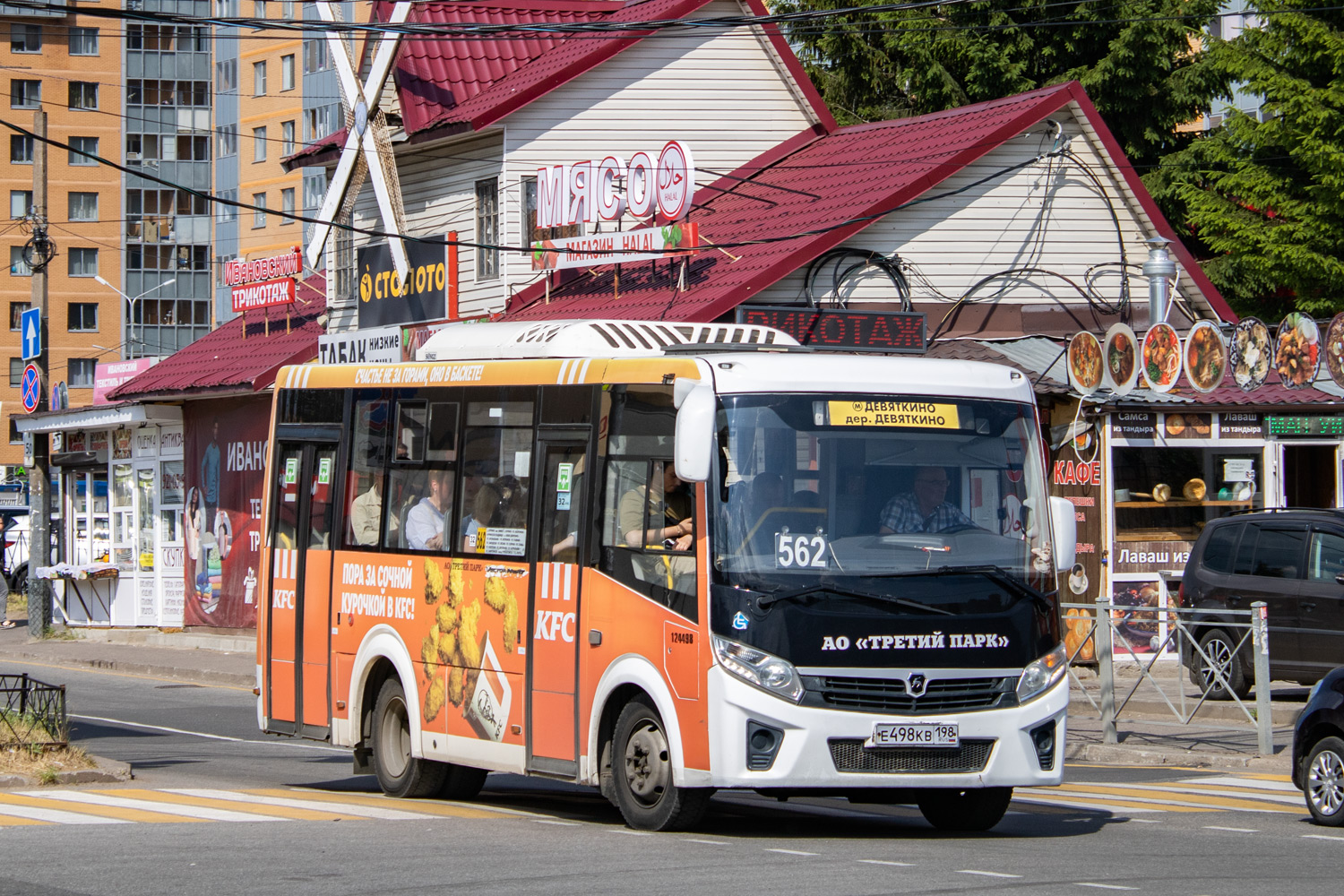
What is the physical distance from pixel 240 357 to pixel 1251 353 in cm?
1854

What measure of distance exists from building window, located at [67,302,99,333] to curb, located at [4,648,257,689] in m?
56.8

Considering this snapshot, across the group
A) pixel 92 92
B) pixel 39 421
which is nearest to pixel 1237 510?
pixel 39 421

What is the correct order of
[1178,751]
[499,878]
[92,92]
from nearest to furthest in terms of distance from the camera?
[499,878], [1178,751], [92,92]

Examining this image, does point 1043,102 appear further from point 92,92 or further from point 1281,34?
point 92,92

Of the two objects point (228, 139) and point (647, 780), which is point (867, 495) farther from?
point (228, 139)

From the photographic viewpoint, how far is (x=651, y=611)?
10453 millimetres

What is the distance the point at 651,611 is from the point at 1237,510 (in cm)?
1425

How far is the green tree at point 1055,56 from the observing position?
37.8 meters

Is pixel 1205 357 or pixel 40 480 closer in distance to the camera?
pixel 1205 357

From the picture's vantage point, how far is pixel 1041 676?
Answer: 1050 cm

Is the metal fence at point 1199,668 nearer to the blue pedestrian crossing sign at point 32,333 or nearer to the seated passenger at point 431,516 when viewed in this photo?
the seated passenger at point 431,516

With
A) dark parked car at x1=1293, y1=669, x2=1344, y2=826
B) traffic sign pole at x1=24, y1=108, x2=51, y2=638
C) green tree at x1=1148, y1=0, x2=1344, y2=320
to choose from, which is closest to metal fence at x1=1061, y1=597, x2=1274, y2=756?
dark parked car at x1=1293, y1=669, x2=1344, y2=826

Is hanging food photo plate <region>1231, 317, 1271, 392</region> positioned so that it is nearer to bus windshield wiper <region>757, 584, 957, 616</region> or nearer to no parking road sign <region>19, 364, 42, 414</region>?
bus windshield wiper <region>757, 584, 957, 616</region>

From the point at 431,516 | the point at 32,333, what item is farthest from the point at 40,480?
the point at 431,516
